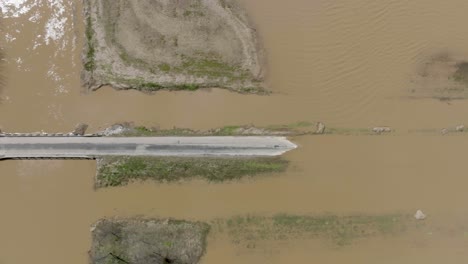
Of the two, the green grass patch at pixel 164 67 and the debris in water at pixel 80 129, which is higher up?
the green grass patch at pixel 164 67

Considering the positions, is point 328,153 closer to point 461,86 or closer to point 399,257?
point 399,257

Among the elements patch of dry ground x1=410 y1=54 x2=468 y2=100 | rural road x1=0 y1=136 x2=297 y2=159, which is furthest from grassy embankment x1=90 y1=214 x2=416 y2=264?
patch of dry ground x1=410 y1=54 x2=468 y2=100

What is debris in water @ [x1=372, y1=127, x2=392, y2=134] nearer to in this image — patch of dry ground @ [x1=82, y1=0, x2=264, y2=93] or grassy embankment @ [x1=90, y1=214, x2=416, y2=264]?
grassy embankment @ [x1=90, y1=214, x2=416, y2=264]

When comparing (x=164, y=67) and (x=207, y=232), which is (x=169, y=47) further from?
(x=207, y=232)

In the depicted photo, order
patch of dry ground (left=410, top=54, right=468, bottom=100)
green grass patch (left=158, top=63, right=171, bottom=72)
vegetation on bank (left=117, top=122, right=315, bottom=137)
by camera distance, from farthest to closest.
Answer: patch of dry ground (left=410, top=54, right=468, bottom=100) → green grass patch (left=158, top=63, right=171, bottom=72) → vegetation on bank (left=117, top=122, right=315, bottom=137)

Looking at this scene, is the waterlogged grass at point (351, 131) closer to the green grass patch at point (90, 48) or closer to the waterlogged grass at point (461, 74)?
the waterlogged grass at point (461, 74)

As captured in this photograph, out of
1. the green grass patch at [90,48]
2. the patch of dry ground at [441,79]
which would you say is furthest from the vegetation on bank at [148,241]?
the patch of dry ground at [441,79]
